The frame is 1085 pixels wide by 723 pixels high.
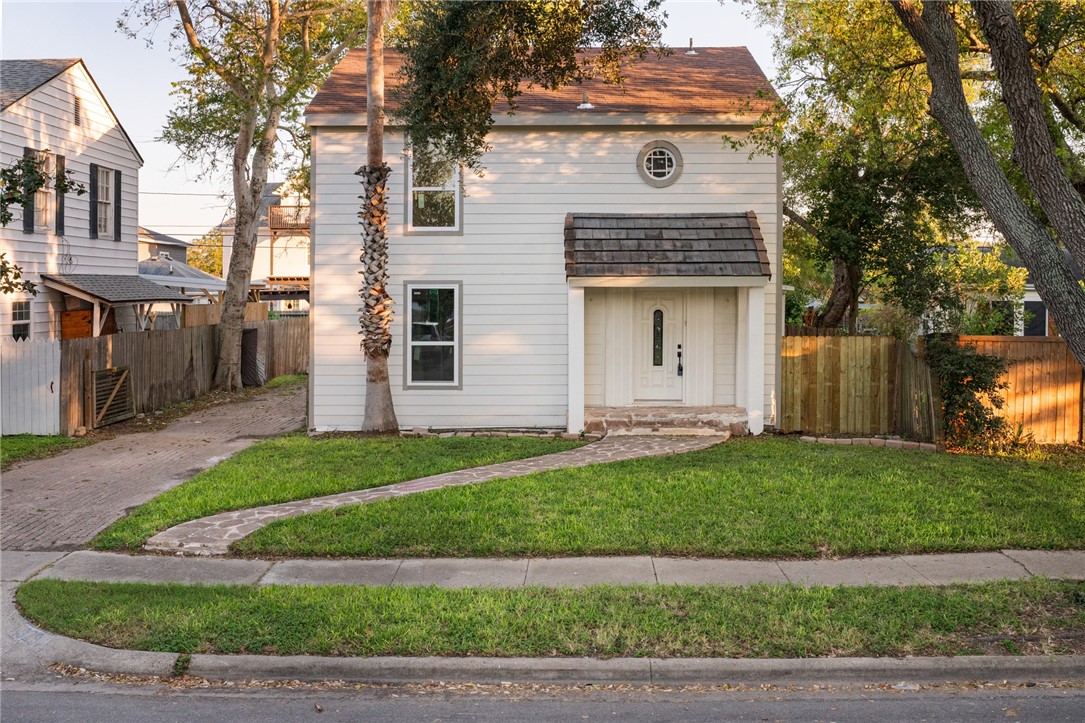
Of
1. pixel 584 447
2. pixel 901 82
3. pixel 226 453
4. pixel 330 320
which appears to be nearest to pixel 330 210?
pixel 330 320

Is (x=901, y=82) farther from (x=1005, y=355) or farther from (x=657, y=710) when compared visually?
(x=657, y=710)

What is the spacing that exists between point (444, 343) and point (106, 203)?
1222 centimetres

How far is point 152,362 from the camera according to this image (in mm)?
20453

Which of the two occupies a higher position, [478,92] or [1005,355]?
[478,92]

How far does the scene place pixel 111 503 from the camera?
11461mm

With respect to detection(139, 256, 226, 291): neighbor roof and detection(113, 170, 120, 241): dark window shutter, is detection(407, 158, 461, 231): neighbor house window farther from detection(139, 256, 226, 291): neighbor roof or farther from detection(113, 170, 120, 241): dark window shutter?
detection(139, 256, 226, 291): neighbor roof

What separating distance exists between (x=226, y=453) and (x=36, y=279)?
915 centimetres

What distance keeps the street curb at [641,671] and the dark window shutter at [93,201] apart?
63.5 ft

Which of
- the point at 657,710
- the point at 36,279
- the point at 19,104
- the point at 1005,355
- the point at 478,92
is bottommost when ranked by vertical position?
the point at 657,710

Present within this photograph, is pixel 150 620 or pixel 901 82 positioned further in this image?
pixel 901 82

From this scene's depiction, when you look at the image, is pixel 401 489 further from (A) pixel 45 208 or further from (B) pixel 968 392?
(A) pixel 45 208

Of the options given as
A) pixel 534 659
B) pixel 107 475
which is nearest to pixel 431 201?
pixel 107 475

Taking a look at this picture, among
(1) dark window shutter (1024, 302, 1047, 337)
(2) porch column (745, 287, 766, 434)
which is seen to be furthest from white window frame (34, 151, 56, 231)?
(1) dark window shutter (1024, 302, 1047, 337)

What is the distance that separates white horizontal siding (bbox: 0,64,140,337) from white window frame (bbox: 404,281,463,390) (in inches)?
331
